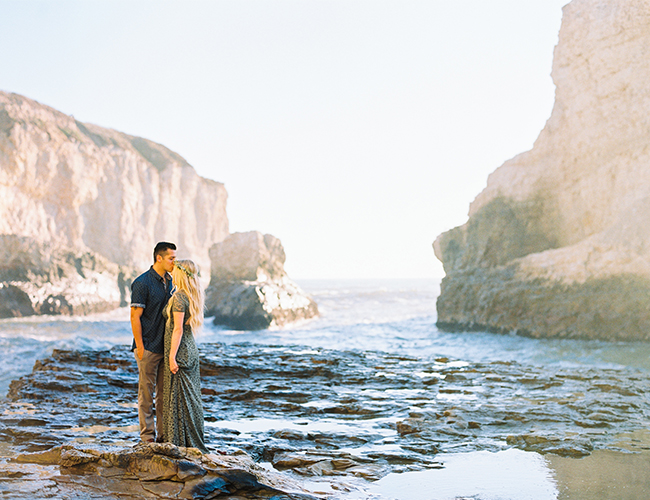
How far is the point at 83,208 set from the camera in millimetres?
43438

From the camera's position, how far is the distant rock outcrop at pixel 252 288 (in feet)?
73.9

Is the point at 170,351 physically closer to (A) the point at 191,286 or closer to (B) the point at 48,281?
(A) the point at 191,286

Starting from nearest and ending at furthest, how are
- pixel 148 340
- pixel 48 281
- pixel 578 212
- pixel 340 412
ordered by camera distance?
pixel 148 340 → pixel 340 412 → pixel 578 212 → pixel 48 281

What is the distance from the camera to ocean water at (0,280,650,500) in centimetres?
420

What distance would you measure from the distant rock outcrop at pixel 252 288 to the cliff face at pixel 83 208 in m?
9.28

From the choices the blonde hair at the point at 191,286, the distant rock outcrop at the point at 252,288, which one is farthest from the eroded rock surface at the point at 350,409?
the distant rock outcrop at the point at 252,288

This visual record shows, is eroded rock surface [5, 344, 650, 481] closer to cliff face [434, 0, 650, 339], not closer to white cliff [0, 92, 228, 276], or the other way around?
cliff face [434, 0, 650, 339]

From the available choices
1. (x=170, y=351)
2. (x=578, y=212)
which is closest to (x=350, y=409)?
(x=170, y=351)

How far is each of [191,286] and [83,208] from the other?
4329 cm

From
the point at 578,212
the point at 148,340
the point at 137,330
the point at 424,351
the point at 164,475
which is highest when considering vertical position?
the point at 578,212

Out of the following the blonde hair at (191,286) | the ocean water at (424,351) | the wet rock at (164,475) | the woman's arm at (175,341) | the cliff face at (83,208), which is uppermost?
the cliff face at (83,208)

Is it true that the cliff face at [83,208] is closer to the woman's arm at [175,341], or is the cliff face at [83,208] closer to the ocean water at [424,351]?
the ocean water at [424,351]

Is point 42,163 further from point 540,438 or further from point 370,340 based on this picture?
point 540,438

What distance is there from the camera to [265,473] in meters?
4.07
